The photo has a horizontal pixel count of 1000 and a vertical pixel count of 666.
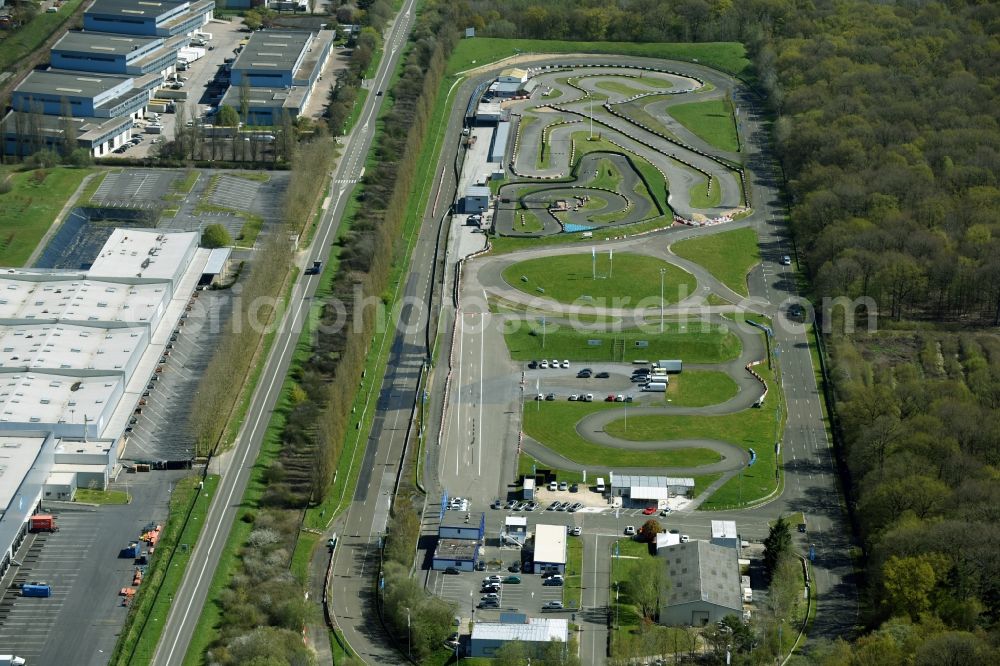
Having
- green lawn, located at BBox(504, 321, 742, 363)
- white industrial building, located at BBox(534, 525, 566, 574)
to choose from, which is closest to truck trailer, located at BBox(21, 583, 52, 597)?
white industrial building, located at BBox(534, 525, 566, 574)

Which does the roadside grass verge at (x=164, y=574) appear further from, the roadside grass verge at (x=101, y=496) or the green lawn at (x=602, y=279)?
the green lawn at (x=602, y=279)

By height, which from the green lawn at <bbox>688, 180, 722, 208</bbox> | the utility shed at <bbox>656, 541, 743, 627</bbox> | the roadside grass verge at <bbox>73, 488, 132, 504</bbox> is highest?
the utility shed at <bbox>656, 541, 743, 627</bbox>

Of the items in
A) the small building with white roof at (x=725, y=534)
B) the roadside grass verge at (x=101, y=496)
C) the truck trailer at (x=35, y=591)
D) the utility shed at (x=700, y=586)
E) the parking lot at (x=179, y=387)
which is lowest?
the parking lot at (x=179, y=387)

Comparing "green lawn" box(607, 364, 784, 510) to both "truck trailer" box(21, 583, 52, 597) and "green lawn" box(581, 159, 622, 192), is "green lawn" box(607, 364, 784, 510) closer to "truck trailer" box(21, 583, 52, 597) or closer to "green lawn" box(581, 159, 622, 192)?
"truck trailer" box(21, 583, 52, 597)

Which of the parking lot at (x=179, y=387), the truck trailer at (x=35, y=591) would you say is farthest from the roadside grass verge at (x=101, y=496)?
the truck trailer at (x=35, y=591)

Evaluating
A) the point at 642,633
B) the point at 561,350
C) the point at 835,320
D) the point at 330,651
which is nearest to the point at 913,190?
the point at 835,320

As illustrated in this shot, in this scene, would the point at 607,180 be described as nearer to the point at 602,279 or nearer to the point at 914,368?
the point at 602,279
